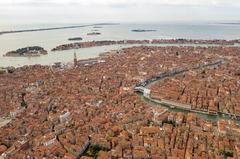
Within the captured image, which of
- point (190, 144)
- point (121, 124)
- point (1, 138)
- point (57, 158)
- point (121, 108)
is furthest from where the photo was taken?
point (121, 108)

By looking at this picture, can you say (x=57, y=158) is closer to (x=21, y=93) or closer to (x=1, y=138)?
(x=1, y=138)

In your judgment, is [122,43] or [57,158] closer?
[57,158]

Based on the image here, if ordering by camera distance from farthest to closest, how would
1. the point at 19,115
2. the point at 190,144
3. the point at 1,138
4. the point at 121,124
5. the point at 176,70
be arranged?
the point at 176,70, the point at 19,115, the point at 121,124, the point at 1,138, the point at 190,144

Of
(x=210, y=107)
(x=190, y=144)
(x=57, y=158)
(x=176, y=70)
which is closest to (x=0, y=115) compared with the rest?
(x=57, y=158)

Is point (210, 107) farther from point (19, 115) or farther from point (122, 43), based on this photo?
point (122, 43)

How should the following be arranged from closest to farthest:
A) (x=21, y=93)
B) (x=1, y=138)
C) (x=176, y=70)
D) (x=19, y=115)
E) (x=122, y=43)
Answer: (x=1, y=138)
(x=19, y=115)
(x=21, y=93)
(x=176, y=70)
(x=122, y=43)

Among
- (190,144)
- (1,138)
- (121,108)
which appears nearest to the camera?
(190,144)

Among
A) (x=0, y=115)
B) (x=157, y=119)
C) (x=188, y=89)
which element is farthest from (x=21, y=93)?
(x=188, y=89)

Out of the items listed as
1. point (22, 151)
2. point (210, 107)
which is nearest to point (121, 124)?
point (22, 151)

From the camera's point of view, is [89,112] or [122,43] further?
[122,43]
